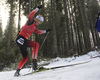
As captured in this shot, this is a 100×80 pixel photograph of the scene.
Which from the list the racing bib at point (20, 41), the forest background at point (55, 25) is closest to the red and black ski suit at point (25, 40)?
the racing bib at point (20, 41)

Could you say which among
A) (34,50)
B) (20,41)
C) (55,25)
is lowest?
(34,50)

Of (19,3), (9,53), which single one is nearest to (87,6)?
(19,3)

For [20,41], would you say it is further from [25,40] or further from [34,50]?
[34,50]

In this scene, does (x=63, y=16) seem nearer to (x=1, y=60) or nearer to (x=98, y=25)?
(x=1, y=60)

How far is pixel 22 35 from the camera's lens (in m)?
3.22

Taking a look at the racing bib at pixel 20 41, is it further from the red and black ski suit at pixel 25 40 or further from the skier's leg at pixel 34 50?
the skier's leg at pixel 34 50

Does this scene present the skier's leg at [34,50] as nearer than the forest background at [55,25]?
Yes

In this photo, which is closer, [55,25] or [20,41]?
[20,41]

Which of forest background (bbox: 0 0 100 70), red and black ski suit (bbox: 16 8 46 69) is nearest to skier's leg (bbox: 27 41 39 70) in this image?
red and black ski suit (bbox: 16 8 46 69)

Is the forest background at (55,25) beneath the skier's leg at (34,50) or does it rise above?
above

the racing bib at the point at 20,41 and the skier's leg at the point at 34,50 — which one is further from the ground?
the racing bib at the point at 20,41

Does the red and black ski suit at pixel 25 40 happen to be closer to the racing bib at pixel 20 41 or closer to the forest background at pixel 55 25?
the racing bib at pixel 20 41

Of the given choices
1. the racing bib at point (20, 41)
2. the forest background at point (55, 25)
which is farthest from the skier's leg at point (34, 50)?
the forest background at point (55, 25)

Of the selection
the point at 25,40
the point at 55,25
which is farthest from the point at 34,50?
the point at 55,25
